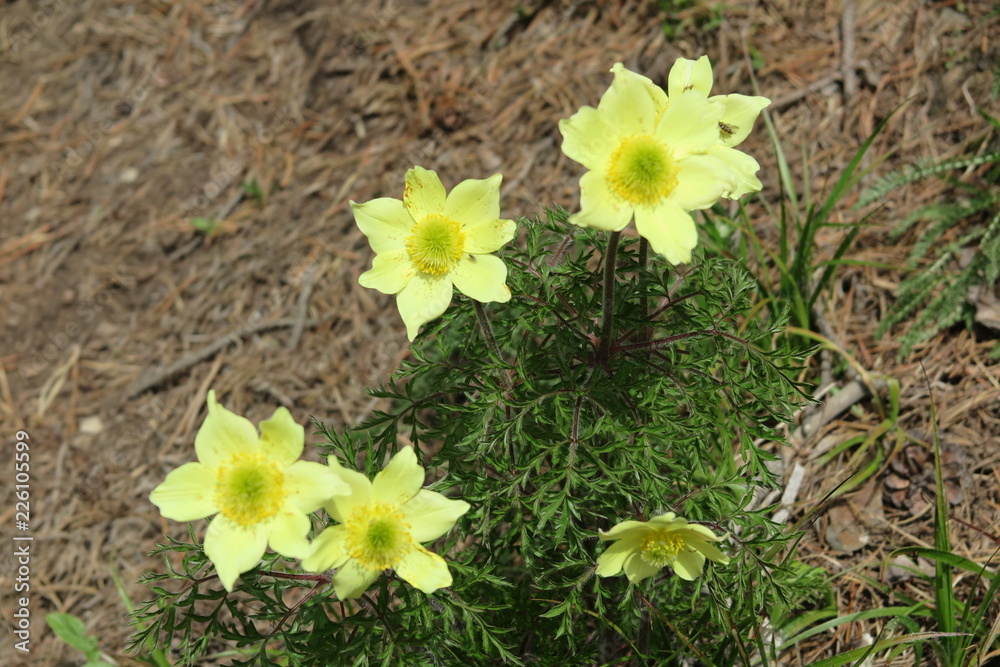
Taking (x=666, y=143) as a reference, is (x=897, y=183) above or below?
below

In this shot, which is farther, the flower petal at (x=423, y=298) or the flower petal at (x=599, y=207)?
the flower petal at (x=423, y=298)

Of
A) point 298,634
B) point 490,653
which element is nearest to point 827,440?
point 490,653

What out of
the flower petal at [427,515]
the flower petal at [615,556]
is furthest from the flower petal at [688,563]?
the flower petal at [427,515]

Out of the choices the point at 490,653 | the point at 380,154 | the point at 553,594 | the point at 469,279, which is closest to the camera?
the point at 469,279

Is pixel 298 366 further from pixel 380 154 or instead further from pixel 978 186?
pixel 978 186

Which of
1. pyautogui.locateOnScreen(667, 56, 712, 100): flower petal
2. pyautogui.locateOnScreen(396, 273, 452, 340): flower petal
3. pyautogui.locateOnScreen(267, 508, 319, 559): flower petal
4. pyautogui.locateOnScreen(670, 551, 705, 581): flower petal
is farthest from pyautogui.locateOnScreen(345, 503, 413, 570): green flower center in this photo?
pyautogui.locateOnScreen(667, 56, 712, 100): flower petal

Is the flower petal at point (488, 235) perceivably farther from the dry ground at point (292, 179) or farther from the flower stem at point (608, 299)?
the dry ground at point (292, 179)

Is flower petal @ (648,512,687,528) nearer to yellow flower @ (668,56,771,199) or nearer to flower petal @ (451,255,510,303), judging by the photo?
flower petal @ (451,255,510,303)

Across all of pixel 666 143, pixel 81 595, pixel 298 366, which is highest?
pixel 666 143
